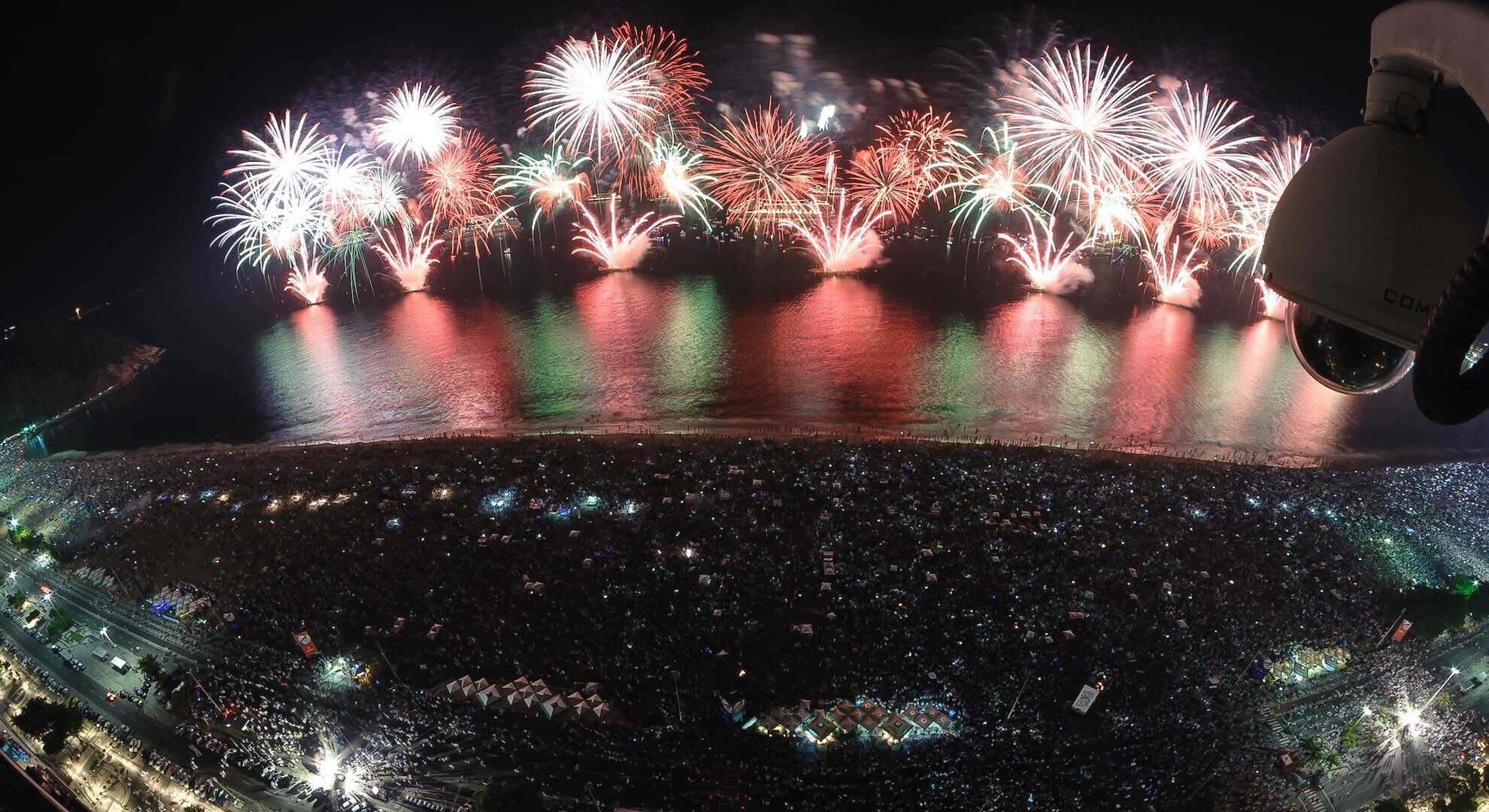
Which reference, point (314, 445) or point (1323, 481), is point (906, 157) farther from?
point (314, 445)

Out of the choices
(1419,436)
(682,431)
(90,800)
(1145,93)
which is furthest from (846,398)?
(90,800)

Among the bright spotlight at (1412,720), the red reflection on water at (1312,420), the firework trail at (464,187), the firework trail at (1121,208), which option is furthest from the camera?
the firework trail at (464,187)

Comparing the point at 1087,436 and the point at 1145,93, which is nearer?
the point at 1087,436

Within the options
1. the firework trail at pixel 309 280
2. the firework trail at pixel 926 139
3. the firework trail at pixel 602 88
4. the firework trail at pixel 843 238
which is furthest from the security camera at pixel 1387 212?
the firework trail at pixel 309 280

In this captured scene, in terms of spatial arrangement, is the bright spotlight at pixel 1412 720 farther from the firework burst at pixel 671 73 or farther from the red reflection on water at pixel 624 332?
the firework burst at pixel 671 73

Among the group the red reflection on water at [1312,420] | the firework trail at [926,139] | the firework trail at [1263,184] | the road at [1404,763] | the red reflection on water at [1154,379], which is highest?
the firework trail at [926,139]
